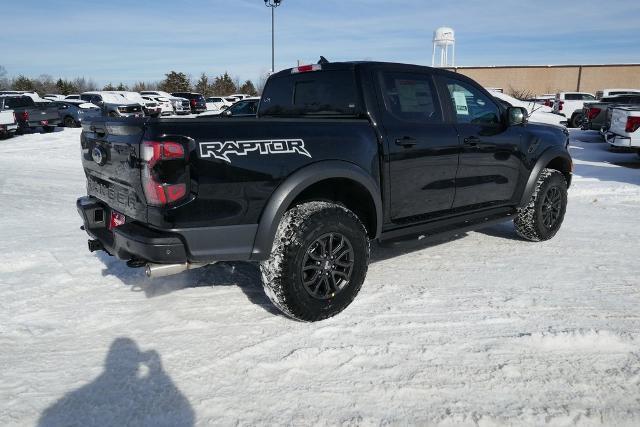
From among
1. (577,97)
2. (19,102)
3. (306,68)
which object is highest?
(577,97)

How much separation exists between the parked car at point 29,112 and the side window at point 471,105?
1909 centimetres

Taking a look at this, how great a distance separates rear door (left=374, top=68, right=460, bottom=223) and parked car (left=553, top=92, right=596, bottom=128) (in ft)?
69.3

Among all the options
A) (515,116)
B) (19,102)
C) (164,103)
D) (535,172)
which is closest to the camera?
(515,116)

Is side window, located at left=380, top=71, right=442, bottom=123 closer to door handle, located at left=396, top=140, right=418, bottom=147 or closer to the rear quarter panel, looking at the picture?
door handle, located at left=396, top=140, right=418, bottom=147

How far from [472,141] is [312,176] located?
1871 mm

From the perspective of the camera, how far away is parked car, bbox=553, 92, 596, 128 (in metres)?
23.5

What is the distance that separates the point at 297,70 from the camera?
441 cm

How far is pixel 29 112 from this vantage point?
1938 centimetres

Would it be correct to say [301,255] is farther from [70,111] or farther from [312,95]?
[70,111]

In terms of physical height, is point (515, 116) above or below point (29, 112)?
above

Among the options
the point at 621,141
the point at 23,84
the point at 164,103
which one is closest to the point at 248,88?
the point at 23,84

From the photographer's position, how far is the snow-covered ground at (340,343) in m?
2.53

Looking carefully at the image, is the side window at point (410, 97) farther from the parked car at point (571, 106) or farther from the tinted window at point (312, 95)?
the parked car at point (571, 106)

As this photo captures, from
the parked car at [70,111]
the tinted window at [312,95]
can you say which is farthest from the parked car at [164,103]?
the tinted window at [312,95]
